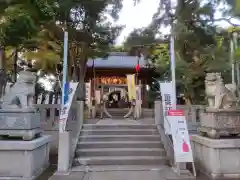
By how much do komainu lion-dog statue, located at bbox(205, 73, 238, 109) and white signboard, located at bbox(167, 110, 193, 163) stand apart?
3.05 feet

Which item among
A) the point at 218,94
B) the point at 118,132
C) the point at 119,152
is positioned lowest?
the point at 119,152

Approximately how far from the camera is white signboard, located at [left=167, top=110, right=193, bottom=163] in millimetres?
7164

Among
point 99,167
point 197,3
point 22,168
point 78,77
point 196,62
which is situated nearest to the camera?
point 22,168

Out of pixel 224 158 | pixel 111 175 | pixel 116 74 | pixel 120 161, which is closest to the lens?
pixel 224 158

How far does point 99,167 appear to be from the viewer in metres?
8.05

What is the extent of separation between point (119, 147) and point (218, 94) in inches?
138

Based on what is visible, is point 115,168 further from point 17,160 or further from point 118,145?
point 17,160

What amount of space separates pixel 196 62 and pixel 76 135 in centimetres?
770

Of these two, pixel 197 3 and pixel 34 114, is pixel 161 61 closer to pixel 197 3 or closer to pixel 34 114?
pixel 197 3

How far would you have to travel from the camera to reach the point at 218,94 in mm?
7406

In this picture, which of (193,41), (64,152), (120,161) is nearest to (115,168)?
(120,161)

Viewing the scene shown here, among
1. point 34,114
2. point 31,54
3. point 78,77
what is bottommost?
point 34,114

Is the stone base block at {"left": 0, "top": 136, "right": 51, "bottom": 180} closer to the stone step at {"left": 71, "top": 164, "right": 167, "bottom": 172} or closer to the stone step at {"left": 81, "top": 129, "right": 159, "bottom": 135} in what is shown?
the stone step at {"left": 71, "top": 164, "right": 167, "bottom": 172}

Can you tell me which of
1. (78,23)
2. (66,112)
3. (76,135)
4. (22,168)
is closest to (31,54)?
(78,23)
